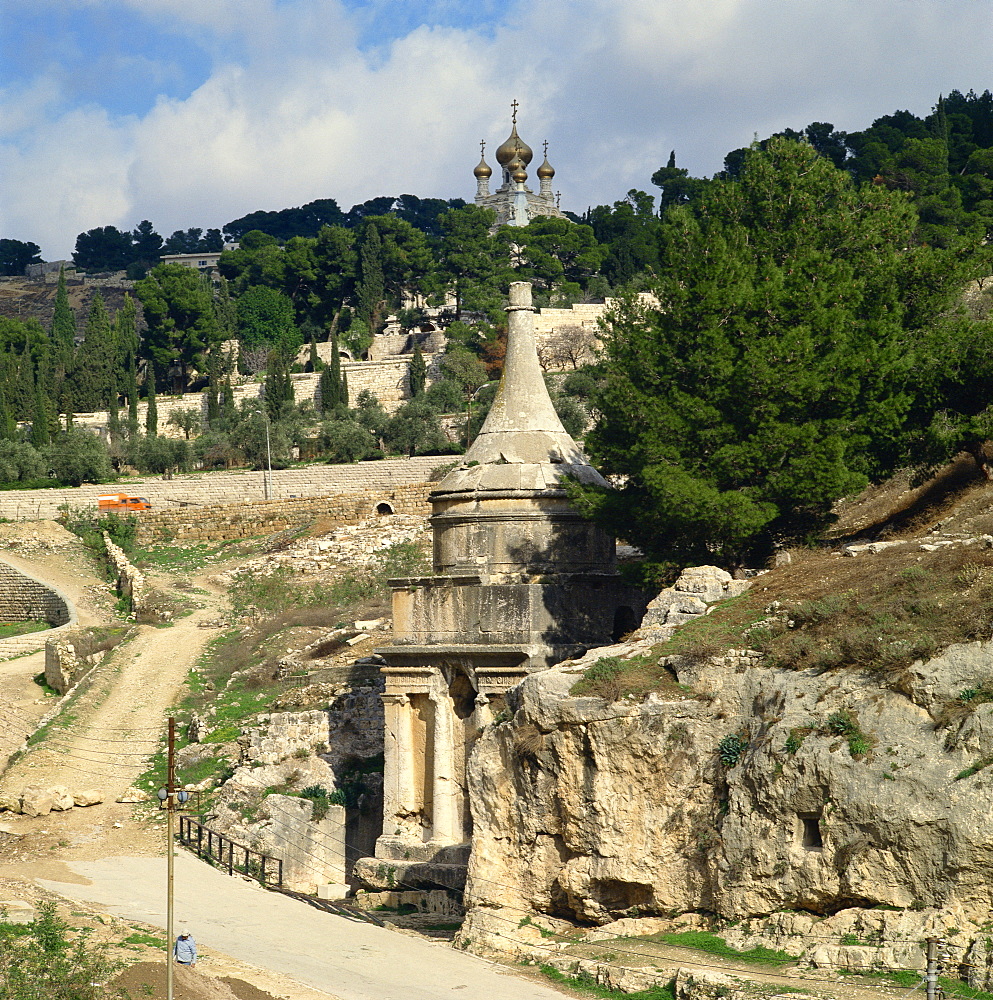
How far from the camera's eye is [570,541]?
22750 mm

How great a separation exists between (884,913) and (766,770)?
184cm

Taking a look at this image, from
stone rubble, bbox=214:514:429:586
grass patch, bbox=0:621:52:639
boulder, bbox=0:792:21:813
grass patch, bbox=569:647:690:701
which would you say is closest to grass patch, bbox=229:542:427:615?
stone rubble, bbox=214:514:429:586

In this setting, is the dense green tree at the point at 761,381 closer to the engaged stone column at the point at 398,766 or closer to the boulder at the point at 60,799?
the engaged stone column at the point at 398,766

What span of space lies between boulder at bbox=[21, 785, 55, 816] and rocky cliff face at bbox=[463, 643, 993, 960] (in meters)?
9.98

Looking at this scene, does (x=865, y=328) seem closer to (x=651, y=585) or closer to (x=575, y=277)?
(x=651, y=585)

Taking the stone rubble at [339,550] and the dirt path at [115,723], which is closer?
the dirt path at [115,723]

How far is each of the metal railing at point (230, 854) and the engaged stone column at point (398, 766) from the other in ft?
6.03

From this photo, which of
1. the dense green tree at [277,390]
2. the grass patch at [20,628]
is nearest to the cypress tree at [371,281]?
the dense green tree at [277,390]

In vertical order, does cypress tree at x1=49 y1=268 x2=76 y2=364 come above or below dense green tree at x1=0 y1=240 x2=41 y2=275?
below

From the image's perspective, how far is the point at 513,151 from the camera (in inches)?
4424

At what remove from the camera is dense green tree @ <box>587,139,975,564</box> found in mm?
20547

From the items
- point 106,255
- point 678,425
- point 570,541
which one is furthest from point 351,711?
point 106,255

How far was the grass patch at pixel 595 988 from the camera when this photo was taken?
14.4m

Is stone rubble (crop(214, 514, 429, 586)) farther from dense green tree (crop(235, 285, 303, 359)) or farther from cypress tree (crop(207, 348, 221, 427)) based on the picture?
dense green tree (crop(235, 285, 303, 359))
